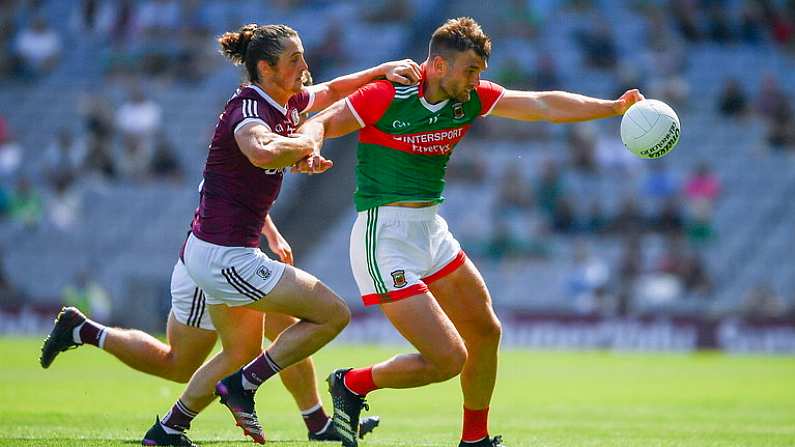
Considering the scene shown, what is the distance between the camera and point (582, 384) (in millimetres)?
17688

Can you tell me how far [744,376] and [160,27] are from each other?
18.4 metres

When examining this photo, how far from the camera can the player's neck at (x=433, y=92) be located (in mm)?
8781

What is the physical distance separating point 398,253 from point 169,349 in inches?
77.9

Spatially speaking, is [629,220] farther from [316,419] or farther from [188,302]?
[188,302]

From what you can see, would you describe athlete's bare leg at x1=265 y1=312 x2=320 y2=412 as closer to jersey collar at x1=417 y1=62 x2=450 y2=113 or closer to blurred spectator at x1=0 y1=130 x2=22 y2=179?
jersey collar at x1=417 y1=62 x2=450 y2=113

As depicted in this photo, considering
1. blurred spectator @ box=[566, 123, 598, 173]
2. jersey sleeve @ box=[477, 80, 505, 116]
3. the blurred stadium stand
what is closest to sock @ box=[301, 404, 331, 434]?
jersey sleeve @ box=[477, 80, 505, 116]

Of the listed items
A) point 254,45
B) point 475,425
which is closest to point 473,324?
point 475,425

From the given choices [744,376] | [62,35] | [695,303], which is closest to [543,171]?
[695,303]

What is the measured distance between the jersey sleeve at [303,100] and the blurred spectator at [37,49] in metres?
24.2

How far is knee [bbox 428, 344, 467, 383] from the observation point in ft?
27.5

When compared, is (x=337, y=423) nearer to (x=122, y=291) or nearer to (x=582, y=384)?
(x=582, y=384)

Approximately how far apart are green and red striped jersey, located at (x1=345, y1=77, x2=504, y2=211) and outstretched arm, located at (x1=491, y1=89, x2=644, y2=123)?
0.40 metres

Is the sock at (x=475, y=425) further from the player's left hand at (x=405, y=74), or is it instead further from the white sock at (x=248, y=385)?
the player's left hand at (x=405, y=74)

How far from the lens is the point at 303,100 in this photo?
902 centimetres
